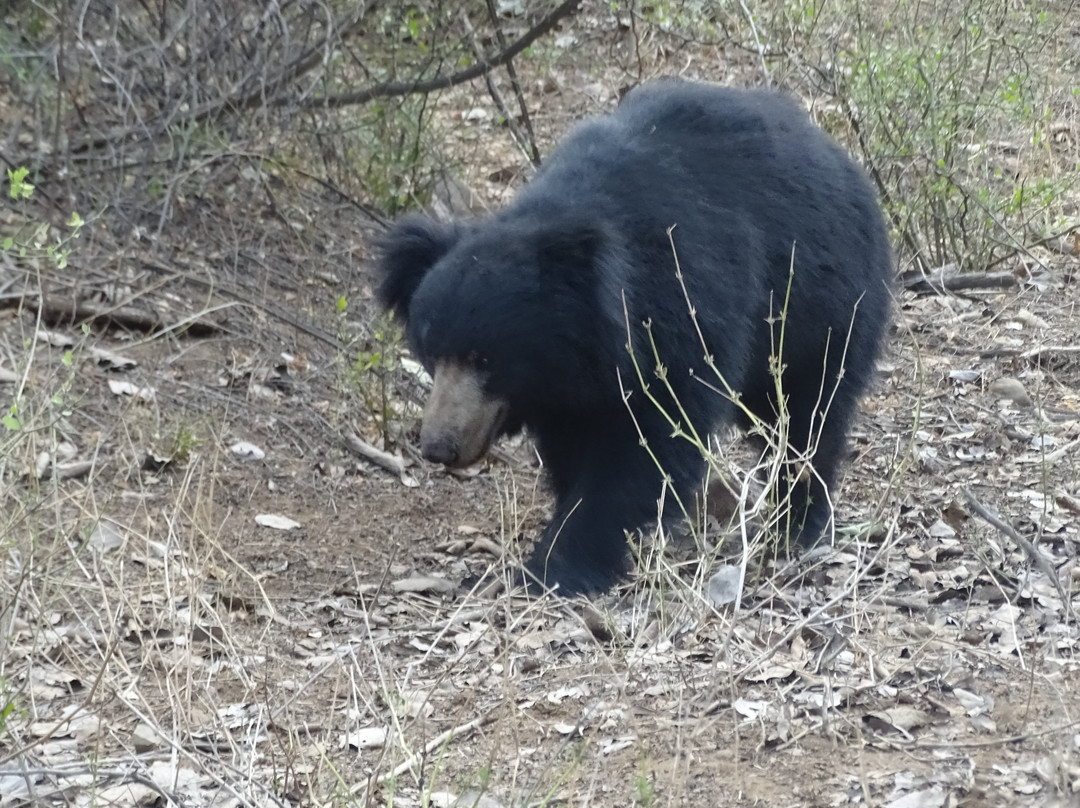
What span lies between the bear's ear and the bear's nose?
469 mm

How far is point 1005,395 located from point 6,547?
3.74 metres

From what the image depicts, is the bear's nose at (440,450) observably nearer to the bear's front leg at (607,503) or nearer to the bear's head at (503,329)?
the bear's head at (503,329)

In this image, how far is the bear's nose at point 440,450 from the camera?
3.71 m

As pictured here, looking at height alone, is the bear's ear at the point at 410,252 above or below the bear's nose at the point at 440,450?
above

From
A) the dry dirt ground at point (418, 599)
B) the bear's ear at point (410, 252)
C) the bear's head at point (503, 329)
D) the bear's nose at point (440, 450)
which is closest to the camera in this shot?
the dry dirt ground at point (418, 599)

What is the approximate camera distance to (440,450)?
371cm

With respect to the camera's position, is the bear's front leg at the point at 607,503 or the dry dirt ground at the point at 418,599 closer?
the dry dirt ground at the point at 418,599

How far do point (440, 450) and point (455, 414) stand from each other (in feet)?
0.35

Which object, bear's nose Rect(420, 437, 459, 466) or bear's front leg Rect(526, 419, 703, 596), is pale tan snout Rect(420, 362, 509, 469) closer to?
bear's nose Rect(420, 437, 459, 466)

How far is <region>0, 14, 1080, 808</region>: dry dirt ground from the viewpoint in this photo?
2564 mm

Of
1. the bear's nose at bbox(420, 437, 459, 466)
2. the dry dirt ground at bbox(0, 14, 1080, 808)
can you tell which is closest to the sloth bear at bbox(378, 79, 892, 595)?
the bear's nose at bbox(420, 437, 459, 466)

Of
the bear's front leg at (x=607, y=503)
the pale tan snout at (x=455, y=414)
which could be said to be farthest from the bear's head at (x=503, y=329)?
the bear's front leg at (x=607, y=503)

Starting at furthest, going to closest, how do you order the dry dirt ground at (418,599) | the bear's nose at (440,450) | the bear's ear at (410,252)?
1. the bear's ear at (410,252)
2. the bear's nose at (440,450)
3. the dry dirt ground at (418,599)

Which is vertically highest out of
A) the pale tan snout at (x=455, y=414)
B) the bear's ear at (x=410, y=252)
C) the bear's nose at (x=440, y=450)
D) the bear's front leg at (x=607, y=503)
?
the bear's ear at (x=410, y=252)
